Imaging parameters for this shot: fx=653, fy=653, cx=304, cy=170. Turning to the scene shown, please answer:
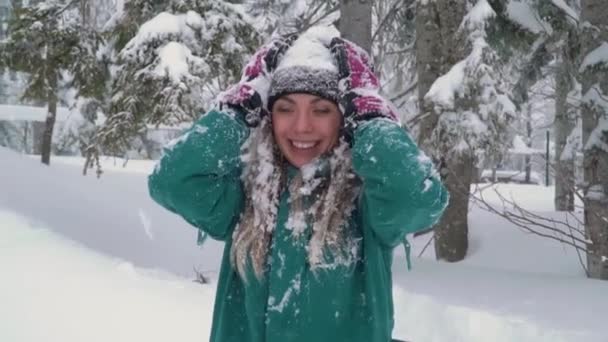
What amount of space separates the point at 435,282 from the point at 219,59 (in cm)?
383

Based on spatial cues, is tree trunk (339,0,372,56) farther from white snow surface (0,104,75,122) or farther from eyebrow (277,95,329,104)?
white snow surface (0,104,75,122)

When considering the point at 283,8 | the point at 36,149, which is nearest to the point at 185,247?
the point at 283,8

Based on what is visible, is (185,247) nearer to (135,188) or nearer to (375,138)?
(135,188)

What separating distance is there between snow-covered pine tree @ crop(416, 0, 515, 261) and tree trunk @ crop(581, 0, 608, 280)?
93cm

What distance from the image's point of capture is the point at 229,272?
196 centimetres

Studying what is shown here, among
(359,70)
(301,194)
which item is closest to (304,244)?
(301,194)

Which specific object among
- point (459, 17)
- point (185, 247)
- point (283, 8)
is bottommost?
point (185, 247)

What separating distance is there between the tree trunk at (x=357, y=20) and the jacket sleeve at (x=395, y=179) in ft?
15.1

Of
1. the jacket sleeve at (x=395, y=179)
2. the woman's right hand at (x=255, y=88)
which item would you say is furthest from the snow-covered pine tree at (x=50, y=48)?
the jacket sleeve at (x=395, y=179)

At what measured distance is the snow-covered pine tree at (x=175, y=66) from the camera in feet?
22.7

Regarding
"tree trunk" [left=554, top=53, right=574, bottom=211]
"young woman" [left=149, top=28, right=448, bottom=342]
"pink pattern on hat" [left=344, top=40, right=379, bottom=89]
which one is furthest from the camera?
"tree trunk" [left=554, top=53, right=574, bottom=211]

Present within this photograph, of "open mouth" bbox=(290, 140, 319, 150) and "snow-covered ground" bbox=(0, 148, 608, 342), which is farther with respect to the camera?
"snow-covered ground" bbox=(0, 148, 608, 342)

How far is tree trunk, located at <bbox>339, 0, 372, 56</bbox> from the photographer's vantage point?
20.4 feet

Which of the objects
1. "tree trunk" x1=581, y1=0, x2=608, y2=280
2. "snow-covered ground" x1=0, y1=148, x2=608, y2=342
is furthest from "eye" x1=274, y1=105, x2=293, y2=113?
"tree trunk" x1=581, y1=0, x2=608, y2=280
